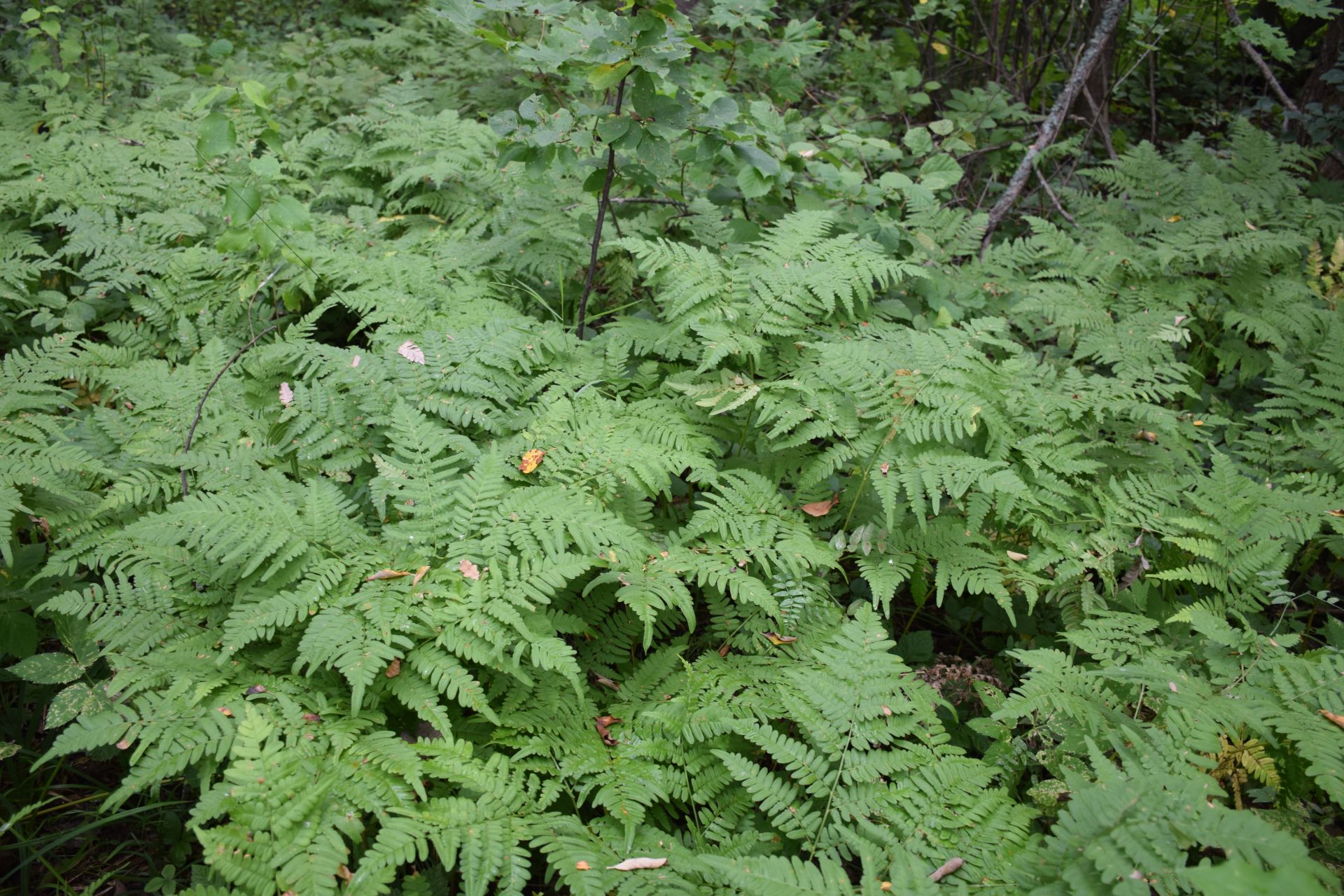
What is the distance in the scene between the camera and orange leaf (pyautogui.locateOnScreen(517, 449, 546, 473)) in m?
2.67

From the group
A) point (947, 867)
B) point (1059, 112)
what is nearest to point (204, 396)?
point (947, 867)

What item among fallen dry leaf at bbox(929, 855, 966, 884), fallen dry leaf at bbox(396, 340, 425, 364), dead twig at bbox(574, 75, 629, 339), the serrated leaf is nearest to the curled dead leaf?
fallen dry leaf at bbox(929, 855, 966, 884)

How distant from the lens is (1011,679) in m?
2.91

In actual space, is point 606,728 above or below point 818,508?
below

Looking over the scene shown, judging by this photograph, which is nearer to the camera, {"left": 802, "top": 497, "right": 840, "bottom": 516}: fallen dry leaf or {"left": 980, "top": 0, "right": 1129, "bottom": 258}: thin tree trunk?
{"left": 802, "top": 497, "right": 840, "bottom": 516}: fallen dry leaf

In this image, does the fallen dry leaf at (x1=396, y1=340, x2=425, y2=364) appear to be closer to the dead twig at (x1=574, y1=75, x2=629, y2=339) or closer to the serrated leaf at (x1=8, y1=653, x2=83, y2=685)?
the dead twig at (x1=574, y1=75, x2=629, y2=339)

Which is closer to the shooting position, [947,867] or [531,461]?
[947,867]

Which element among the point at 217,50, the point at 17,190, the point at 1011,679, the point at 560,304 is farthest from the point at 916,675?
the point at 217,50

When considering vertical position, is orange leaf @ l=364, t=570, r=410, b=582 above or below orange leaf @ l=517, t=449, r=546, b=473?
below

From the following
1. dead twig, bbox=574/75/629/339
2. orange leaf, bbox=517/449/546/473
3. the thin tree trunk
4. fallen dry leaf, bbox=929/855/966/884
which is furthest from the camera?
the thin tree trunk

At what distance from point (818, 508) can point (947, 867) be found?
124 cm

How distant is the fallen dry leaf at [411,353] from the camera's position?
2.98m

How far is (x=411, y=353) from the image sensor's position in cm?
301

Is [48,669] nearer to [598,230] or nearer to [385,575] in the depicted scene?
[385,575]
